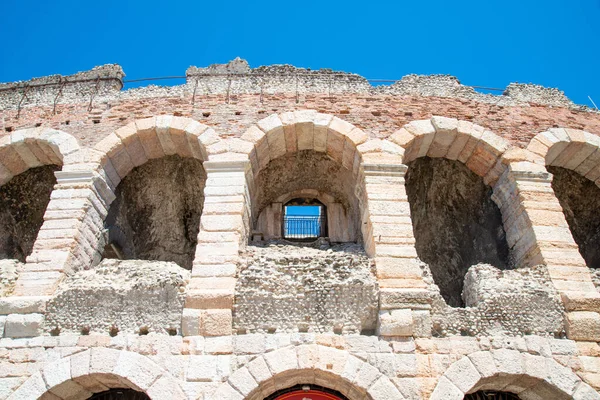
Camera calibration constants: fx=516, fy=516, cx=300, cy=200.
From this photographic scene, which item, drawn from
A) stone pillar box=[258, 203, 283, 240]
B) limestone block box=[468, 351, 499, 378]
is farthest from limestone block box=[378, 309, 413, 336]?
stone pillar box=[258, 203, 283, 240]

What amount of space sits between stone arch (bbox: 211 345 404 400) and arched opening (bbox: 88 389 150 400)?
1.37 m

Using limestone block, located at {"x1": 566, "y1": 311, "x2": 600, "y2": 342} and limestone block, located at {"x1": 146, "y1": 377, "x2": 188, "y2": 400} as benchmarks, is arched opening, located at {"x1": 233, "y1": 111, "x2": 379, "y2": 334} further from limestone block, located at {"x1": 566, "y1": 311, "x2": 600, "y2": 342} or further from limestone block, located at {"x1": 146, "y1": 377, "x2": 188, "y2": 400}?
limestone block, located at {"x1": 566, "y1": 311, "x2": 600, "y2": 342}

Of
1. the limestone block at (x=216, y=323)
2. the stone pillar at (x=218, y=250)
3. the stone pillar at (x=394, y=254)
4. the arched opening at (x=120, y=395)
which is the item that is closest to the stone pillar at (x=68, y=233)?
the arched opening at (x=120, y=395)

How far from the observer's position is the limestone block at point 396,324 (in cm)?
615

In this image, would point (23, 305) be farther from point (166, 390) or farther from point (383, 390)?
point (383, 390)

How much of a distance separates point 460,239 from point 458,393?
437 cm

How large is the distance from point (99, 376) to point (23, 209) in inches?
194

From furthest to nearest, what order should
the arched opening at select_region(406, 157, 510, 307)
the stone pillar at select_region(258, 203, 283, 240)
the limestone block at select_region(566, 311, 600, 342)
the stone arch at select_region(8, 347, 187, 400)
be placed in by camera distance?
the stone pillar at select_region(258, 203, 283, 240) < the arched opening at select_region(406, 157, 510, 307) < the limestone block at select_region(566, 311, 600, 342) < the stone arch at select_region(8, 347, 187, 400)

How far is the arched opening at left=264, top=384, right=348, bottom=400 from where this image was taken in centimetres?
612

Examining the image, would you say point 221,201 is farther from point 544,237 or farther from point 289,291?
point 544,237

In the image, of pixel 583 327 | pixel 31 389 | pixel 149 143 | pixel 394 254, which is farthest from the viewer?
pixel 149 143

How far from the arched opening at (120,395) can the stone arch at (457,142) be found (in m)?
5.25

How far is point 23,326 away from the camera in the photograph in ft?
20.5

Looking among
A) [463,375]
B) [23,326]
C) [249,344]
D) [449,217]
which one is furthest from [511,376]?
[23,326]
